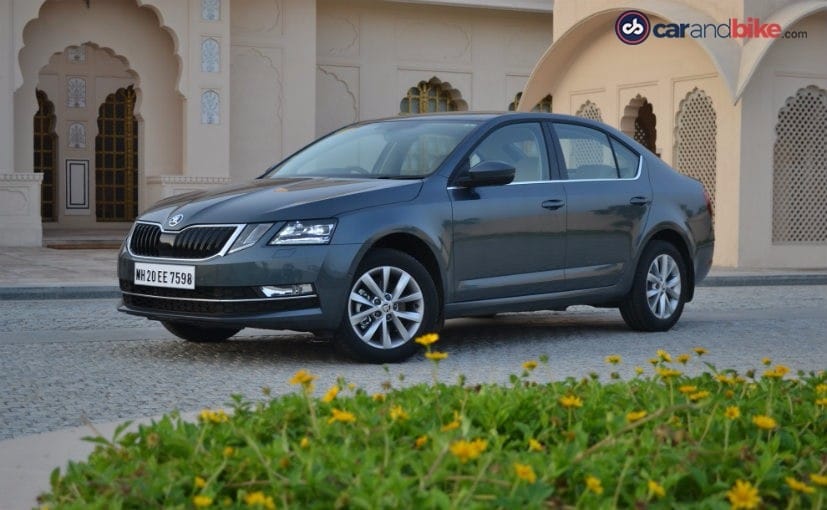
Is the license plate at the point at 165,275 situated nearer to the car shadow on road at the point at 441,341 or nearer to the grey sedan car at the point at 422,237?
the grey sedan car at the point at 422,237

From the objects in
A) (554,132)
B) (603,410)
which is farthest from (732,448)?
(554,132)

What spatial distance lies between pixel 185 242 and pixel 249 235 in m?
0.43

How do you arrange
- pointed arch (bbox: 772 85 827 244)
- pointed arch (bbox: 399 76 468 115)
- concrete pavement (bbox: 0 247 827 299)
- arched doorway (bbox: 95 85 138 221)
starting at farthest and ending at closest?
pointed arch (bbox: 399 76 468 115) < arched doorway (bbox: 95 85 138 221) < pointed arch (bbox: 772 85 827 244) < concrete pavement (bbox: 0 247 827 299)

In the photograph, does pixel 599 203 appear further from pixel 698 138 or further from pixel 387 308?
pixel 698 138

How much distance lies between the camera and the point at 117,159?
28.2 meters

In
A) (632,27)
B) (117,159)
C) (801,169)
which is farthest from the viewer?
(117,159)

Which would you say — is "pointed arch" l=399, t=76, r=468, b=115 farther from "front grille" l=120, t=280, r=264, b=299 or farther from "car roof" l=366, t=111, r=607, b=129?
"front grille" l=120, t=280, r=264, b=299

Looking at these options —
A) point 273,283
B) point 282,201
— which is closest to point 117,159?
point 282,201

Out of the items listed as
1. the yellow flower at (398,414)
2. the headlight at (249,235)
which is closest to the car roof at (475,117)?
the headlight at (249,235)

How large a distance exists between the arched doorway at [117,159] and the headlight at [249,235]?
20966 mm

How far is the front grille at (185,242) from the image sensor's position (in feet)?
25.4

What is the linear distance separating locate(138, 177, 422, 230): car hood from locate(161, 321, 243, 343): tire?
837 mm

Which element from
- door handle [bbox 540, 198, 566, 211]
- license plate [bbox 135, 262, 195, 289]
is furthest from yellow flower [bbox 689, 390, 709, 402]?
door handle [bbox 540, 198, 566, 211]

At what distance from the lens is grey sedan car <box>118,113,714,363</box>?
7695mm
